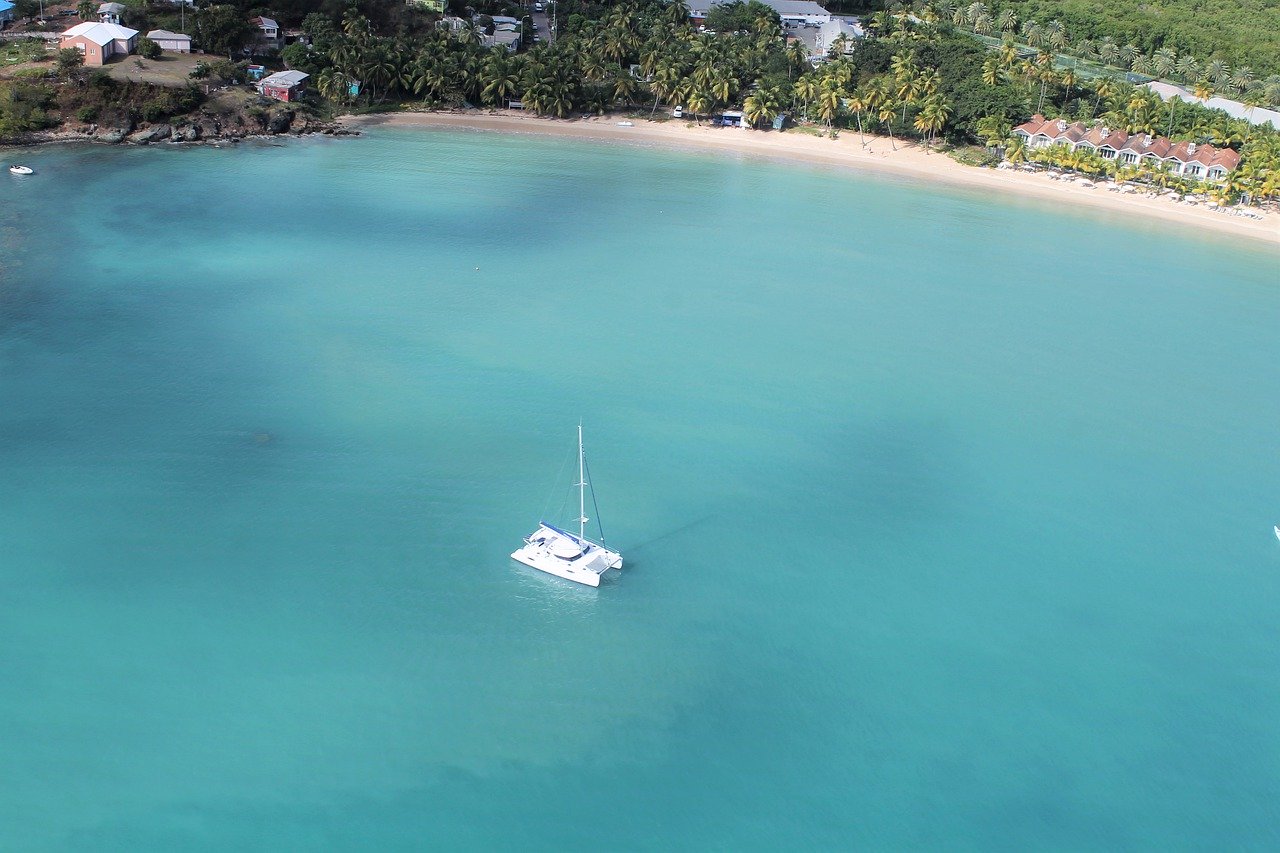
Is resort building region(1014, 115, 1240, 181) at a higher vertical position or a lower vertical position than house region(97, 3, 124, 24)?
lower

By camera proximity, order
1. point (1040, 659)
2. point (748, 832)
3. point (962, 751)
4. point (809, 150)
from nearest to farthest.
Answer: point (748, 832), point (962, 751), point (1040, 659), point (809, 150)

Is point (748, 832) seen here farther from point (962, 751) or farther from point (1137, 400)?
point (1137, 400)

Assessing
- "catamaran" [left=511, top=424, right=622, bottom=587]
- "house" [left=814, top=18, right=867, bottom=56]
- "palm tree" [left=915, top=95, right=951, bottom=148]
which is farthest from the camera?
"house" [left=814, top=18, right=867, bottom=56]

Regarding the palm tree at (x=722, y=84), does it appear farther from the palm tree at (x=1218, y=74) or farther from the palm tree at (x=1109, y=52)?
the palm tree at (x=1218, y=74)

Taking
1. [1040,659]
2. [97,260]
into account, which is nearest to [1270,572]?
[1040,659]

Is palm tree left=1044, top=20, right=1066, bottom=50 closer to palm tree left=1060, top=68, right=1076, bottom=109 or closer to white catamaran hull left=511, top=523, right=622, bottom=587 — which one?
palm tree left=1060, top=68, right=1076, bottom=109

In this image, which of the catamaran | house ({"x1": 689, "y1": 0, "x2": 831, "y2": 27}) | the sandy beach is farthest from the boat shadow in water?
house ({"x1": 689, "y1": 0, "x2": 831, "y2": 27})

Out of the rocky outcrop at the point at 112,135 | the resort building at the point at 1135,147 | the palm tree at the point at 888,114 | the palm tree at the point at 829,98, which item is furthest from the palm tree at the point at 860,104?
the rocky outcrop at the point at 112,135
